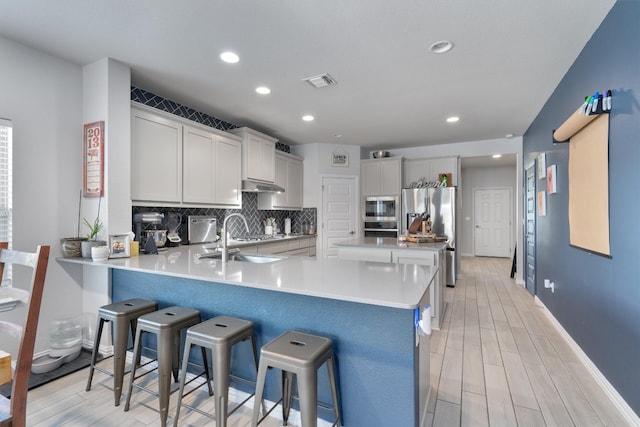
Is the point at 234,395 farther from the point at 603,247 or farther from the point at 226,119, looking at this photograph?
the point at 226,119

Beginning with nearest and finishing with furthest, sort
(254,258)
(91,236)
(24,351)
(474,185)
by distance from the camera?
(24,351)
(91,236)
(254,258)
(474,185)

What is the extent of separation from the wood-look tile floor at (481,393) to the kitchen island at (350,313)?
0.32 metres

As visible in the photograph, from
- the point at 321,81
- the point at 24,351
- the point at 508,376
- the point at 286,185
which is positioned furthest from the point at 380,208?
the point at 24,351

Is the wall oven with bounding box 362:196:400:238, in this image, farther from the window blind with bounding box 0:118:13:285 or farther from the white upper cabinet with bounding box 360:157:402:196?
the window blind with bounding box 0:118:13:285

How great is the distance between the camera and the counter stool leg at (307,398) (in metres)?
1.35

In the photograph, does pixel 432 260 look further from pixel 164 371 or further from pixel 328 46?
pixel 164 371

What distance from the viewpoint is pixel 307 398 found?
1.35 m

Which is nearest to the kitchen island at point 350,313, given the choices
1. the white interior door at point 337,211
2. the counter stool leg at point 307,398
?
the counter stool leg at point 307,398

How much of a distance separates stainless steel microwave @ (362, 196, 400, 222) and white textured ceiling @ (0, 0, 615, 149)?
7.27ft

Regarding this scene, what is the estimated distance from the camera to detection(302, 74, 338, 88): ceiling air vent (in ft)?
9.55

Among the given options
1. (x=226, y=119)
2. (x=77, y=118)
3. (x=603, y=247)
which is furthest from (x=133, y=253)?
(x=603, y=247)

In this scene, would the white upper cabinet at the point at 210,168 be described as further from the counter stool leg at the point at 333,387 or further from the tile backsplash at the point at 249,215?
the counter stool leg at the point at 333,387

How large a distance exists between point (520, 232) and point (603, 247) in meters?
3.58

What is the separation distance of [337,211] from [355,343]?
13.8ft
